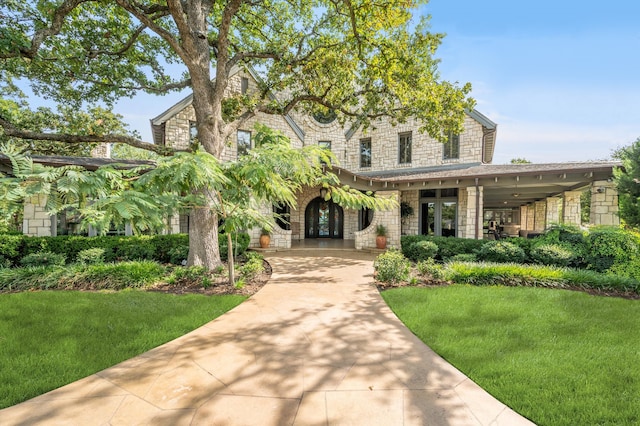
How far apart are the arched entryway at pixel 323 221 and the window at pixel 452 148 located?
22.6 feet

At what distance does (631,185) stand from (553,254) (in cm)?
249

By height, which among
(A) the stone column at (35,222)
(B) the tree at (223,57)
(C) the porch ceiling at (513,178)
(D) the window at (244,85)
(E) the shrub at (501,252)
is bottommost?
(E) the shrub at (501,252)

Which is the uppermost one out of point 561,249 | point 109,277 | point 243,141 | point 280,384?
point 243,141

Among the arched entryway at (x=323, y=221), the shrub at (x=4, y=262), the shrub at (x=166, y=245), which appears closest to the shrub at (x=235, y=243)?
Result: the shrub at (x=166, y=245)

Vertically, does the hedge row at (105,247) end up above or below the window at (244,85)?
below

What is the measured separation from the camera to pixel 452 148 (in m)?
15.1

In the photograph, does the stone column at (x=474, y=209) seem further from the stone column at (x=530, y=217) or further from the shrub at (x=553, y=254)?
the stone column at (x=530, y=217)

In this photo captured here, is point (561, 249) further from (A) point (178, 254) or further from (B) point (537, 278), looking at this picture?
(A) point (178, 254)

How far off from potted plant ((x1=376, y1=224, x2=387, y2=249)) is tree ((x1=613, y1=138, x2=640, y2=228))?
306 inches

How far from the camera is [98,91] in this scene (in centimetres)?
1077

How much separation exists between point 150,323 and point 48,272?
4.43 metres

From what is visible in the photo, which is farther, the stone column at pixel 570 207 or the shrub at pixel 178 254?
the stone column at pixel 570 207

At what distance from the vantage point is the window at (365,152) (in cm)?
1755

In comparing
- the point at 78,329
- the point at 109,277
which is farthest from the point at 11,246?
the point at 78,329
